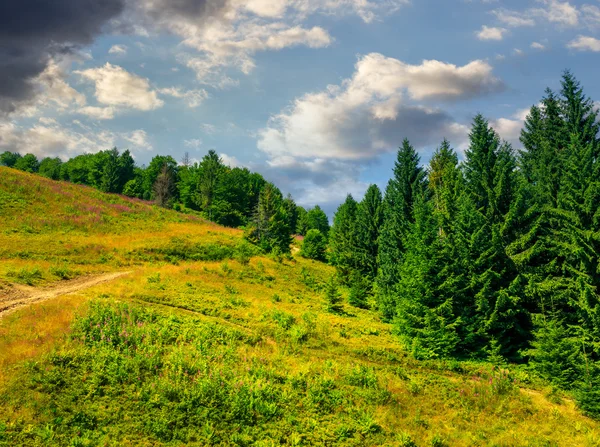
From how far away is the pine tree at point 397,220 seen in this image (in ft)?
107

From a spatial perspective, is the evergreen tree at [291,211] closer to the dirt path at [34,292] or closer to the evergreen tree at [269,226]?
the evergreen tree at [269,226]

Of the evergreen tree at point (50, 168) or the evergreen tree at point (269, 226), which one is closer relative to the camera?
the evergreen tree at point (269, 226)

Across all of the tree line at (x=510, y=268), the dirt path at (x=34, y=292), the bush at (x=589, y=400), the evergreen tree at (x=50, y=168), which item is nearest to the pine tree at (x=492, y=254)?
the tree line at (x=510, y=268)

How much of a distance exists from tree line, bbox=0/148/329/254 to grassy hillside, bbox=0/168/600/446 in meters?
28.9

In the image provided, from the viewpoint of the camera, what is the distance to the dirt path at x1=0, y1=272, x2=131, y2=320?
19.1m

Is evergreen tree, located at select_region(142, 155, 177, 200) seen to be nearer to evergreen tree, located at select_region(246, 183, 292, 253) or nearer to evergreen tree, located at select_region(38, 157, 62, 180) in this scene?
evergreen tree, located at select_region(38, 157, 62, 180)

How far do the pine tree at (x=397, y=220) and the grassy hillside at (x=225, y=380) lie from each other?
5680 millimetres

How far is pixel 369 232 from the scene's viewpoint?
49250 millimetres

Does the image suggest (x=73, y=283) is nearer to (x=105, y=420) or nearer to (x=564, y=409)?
(x=105, y=420)

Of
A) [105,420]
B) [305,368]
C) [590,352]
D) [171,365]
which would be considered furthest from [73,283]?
[590,352]

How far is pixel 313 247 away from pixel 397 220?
1346 inches

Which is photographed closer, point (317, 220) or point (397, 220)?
point (397, 220)

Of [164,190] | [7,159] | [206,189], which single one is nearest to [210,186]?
[206,189]

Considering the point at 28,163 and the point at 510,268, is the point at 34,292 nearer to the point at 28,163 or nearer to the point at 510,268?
the point at 510,268
